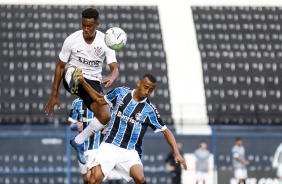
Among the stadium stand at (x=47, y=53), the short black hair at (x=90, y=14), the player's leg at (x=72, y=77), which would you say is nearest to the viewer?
the short black hair at (x=90, y=14)

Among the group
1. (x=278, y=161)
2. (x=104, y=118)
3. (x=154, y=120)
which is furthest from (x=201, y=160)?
(x=154, y=120)

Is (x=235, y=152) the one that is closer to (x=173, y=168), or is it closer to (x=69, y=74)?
(x=173, y=168)

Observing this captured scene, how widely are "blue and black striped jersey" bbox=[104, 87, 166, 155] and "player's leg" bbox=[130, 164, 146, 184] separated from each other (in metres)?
0.24

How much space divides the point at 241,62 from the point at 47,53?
16.3 ft

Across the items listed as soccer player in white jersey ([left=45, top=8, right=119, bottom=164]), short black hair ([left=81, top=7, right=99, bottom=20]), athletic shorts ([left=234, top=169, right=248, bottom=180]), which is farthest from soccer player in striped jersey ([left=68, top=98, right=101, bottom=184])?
athletic shorts ([left=234, top=169, right=248, bottom=180])

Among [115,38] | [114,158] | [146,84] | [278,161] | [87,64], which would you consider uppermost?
[115,38]

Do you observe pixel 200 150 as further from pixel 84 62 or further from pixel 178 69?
pixel 84 62

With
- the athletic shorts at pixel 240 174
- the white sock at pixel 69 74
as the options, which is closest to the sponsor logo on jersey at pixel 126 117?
the white sock at pixel 69 74

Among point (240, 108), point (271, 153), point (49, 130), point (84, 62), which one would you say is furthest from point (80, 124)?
point (240, 108)

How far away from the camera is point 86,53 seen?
33.8ft

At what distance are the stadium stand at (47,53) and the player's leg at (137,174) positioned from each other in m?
9.47

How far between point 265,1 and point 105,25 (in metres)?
5.01

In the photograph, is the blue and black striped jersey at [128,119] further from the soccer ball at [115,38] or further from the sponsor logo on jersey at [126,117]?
the soccer ball at [115,38]

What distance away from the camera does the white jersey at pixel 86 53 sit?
33.8 feet
